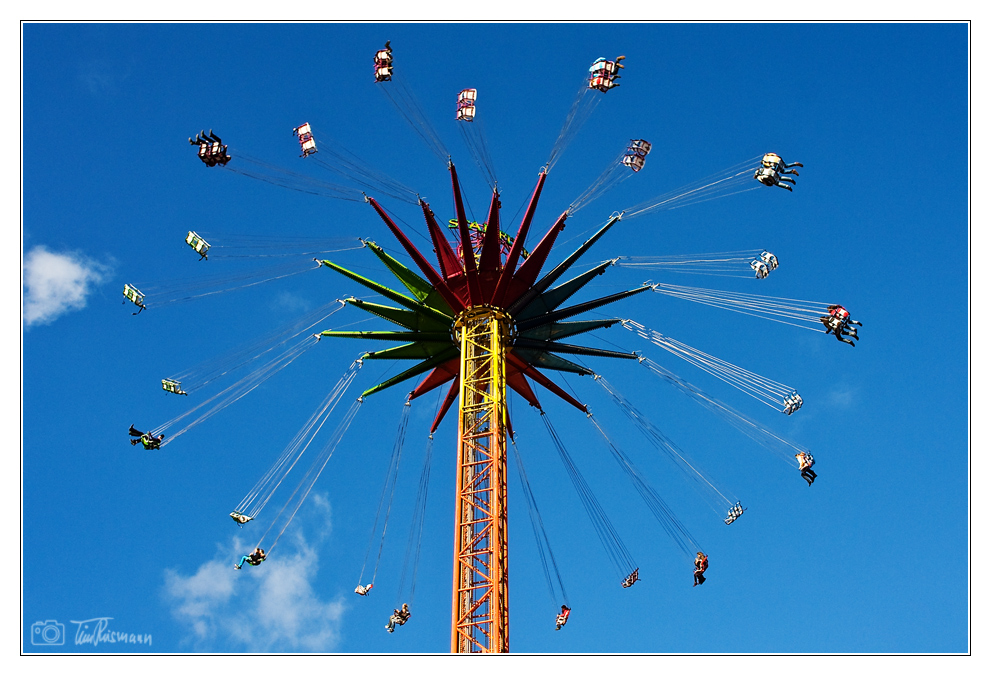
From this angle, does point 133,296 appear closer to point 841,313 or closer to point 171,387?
point 171,387

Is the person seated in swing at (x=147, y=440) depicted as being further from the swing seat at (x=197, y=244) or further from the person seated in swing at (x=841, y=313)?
the person seated in swing at (x=841, y=313)

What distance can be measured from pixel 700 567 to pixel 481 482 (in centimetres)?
953

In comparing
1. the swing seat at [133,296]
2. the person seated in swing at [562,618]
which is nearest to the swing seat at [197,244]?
the swing seat at [133,296]

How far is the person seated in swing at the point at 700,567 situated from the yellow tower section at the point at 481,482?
8.80 metres

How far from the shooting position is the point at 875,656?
2673 cm

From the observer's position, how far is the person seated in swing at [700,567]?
3950 centimetres

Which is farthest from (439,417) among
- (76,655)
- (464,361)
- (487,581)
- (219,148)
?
(76,655)

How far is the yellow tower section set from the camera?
33438 mm

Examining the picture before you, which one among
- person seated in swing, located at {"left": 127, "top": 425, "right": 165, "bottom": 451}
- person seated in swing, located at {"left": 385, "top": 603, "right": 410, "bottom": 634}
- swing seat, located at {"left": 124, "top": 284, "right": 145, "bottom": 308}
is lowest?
person seated in swing, located at {"left": 385, "top": 603, "right": 410, "bottom": 634}

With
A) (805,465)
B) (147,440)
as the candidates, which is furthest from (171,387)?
(805,465)

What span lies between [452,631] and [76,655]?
38.1 ft

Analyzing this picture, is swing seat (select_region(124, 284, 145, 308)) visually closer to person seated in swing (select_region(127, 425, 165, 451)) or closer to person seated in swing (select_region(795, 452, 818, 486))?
person seated in swing (select_region(127, 425, 165, 451))

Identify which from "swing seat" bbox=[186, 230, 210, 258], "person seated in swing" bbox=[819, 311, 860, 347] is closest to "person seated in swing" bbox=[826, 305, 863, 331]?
"person seated in swing" bbox=[819, 311, 860, 347]

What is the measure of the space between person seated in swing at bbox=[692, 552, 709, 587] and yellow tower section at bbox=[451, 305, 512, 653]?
8798 mm
